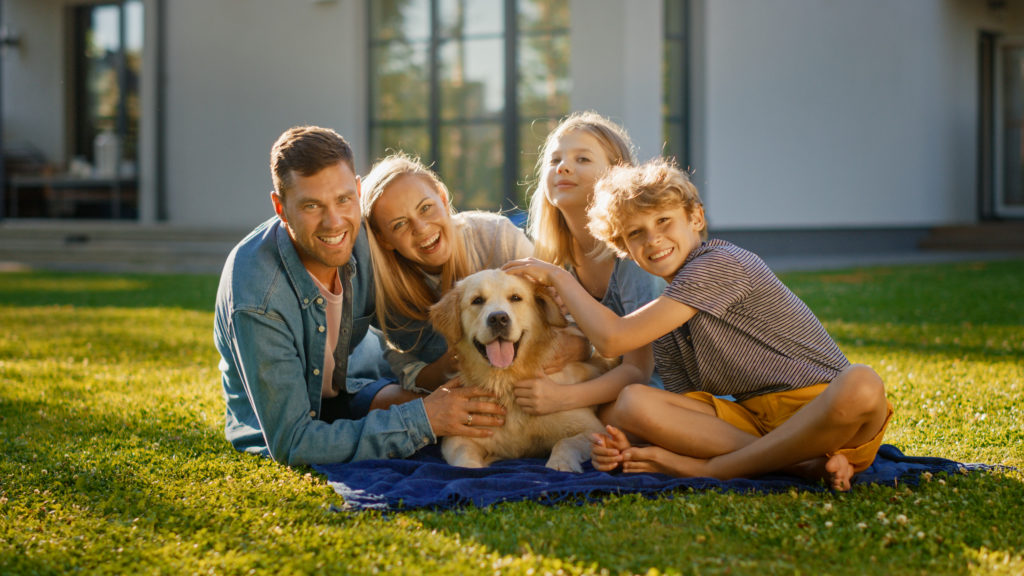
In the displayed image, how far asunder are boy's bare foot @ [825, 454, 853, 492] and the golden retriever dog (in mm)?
1027

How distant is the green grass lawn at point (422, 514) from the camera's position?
270cm

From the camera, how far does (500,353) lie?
4.00m

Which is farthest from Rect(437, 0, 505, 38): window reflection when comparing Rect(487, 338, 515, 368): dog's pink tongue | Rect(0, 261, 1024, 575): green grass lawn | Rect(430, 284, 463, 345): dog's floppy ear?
Rect(487, 338, 515, 368): dog's pink tongue

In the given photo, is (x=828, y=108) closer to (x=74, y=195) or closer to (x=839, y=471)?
(x=839, y=471)

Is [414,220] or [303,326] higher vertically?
[414,220]

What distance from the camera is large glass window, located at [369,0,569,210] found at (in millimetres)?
14656

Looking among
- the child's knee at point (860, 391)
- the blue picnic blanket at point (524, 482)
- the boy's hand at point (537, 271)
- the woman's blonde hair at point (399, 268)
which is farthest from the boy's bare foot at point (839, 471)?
the woman's blonde hair at point (399, 268)

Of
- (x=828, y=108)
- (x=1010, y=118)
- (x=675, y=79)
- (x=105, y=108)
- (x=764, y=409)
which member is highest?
(x=105, y=108)

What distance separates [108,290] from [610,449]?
9.71m

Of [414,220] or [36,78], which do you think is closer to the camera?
[414,220]

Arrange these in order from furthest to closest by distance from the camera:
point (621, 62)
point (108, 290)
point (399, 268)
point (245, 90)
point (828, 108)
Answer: point (245, 90) < point (828, 108) < point (621, 62) < point (108, 290) < point (399, 268)

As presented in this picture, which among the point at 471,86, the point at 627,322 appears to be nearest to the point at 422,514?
the point at 627,322

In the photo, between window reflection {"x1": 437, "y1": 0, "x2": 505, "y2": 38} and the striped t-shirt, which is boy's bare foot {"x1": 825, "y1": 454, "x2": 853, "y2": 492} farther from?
window reflection {"x1": 437, "y1": 0, "x2": 505, "y2": 38}

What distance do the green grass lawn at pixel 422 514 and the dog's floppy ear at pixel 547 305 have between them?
3.62 feet
